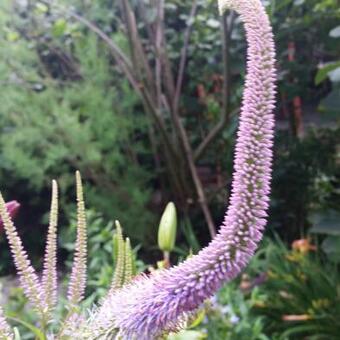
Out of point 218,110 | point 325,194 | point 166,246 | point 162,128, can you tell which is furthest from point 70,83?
point 166,246

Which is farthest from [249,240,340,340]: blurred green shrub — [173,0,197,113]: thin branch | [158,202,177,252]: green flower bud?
[158,202,177,252]: green flower bud

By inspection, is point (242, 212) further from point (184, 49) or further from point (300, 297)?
point (184, 49)

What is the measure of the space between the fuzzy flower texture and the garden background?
2.03m

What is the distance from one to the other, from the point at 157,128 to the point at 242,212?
2.74 m

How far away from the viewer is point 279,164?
323 centimetres

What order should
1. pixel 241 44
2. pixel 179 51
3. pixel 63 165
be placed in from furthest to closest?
pixel 179 51 → pixel 63 165 → pixel 241 44

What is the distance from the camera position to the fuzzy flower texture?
15.3 inches

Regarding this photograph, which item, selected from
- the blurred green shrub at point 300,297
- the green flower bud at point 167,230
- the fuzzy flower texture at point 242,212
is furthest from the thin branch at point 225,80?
the fuzzy flower texture at point 242,212

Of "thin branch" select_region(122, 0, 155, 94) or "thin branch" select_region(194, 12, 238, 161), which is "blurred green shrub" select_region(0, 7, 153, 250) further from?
"thin branch" select_region(194, 12, 238, 161)

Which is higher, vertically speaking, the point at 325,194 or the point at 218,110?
the point at 218,110

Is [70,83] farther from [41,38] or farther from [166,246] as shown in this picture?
[166,246]

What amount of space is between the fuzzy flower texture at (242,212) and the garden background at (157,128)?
79.8 inches

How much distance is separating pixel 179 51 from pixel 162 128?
637mm

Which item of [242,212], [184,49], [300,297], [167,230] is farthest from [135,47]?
[242,212]
